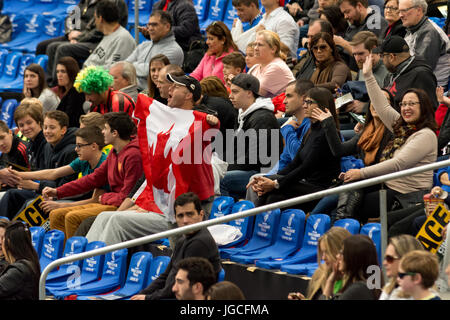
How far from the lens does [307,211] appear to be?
6324 mm

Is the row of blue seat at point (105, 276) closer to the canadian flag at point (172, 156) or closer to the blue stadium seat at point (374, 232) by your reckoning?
the canadian flag at point (172, 156)

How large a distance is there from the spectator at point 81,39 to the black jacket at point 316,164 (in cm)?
521

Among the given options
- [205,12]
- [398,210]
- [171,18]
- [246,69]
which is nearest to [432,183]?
[398,210]

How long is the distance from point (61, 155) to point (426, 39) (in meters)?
3.47

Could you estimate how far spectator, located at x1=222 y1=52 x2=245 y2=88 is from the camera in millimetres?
8727

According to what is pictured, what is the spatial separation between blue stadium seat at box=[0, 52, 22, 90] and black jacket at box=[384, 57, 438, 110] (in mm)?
6801

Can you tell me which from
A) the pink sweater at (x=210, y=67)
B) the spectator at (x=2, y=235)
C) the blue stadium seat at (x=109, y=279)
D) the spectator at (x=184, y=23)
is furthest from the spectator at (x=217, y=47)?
the spectator at (x=2, y=235)

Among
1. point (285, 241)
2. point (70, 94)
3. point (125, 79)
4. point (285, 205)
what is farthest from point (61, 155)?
point (285, 205)

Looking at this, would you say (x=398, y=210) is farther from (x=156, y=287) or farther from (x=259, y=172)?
(x=259, y=172)

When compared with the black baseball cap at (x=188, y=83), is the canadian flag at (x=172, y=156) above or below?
below

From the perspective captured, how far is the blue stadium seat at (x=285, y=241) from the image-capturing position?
630 centimetres

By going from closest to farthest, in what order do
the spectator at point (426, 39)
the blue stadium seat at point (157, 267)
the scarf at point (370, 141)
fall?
1. the blue stadium seat at point (157, 267)
2. the scarf at point (370, 141)
3. the spectator at point (426, 39)

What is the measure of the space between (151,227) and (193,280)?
7.61ft

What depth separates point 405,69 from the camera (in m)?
7.30
